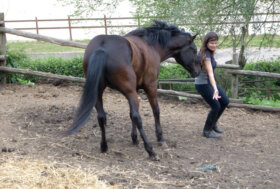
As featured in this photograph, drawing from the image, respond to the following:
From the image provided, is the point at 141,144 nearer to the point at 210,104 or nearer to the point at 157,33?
the point at 210,104

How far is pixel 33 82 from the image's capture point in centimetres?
862

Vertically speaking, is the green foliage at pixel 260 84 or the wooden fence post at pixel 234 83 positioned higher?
the wooden fence post at pixel 234 83

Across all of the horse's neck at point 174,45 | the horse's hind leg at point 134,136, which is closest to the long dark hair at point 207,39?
the horse's neck at point 174,45

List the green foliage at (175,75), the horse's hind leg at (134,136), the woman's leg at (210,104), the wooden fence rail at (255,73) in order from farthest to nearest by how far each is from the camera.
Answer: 1. the green foliage at (175,75)
2. the wooden fence rail at (255,73)
3. the woman's leg at (210,104)
4. the horse's hind leg at (134,136)

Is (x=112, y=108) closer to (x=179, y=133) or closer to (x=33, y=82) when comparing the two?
(x=179, y=133)

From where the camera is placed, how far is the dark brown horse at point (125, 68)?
429 centimetres

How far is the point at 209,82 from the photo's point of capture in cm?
571

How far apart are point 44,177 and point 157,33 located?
112 inches

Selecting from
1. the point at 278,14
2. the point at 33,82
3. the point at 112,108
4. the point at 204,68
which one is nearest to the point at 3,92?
the point at 33,82

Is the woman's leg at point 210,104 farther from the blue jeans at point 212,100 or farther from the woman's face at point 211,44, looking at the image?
the woman's face at point 211,44

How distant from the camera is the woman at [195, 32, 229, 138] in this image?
5484 mm

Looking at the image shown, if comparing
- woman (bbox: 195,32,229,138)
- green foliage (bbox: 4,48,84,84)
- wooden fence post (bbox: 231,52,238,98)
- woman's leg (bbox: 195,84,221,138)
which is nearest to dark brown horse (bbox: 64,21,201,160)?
woman (bbox: 195,32,229,138)

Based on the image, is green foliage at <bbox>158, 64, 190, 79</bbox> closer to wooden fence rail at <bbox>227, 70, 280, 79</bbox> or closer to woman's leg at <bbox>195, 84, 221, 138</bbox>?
wooden fence rail at <bbox>227, 70, 280, 79</bbox>

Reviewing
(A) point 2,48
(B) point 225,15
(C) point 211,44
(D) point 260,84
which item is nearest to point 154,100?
(C) point 211,44
